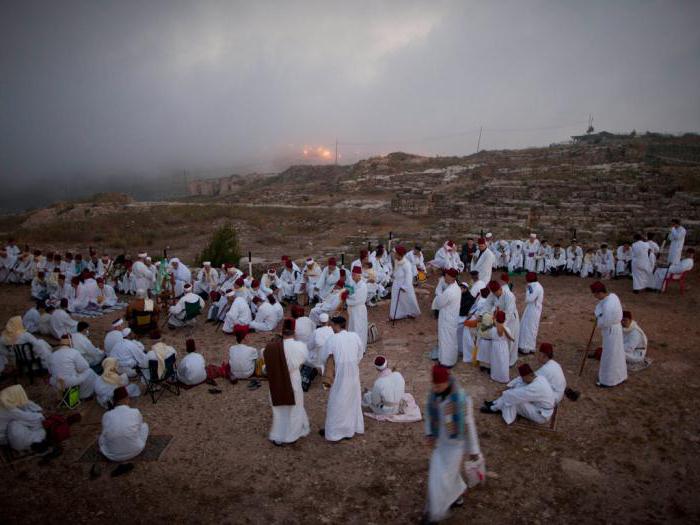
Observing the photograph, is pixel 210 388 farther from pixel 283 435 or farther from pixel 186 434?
pixel 283 435

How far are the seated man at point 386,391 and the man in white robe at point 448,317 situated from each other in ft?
6.20

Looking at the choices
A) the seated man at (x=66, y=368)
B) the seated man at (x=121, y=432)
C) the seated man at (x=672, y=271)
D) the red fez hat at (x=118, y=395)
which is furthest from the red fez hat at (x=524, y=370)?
the seated man at (x=672, y=271)

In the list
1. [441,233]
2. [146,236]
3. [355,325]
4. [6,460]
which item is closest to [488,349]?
[355,325]

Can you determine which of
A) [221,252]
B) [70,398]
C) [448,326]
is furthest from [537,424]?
[221,252]

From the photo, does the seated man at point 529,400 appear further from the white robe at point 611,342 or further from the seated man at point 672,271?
the seated man at point 672,271

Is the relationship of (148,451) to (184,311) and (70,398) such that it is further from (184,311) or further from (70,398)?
(184,311)

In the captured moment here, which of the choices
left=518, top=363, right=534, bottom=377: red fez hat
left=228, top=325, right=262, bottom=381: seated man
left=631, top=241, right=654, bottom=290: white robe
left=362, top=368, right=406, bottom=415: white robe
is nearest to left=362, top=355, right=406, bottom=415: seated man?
left=362, top=368, right=406, bottom=415: white robe

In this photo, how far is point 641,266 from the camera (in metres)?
11.8

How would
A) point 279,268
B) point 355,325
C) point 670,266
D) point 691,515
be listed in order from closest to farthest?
point 691,515, point 355,325, point 670,266, point 279,268

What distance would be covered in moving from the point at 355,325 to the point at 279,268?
25.0ft

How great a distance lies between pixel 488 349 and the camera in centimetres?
761

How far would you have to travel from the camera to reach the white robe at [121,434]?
16.8 ft

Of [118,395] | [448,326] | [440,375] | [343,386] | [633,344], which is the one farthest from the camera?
[448,326]

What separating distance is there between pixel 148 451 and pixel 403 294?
6.55m
